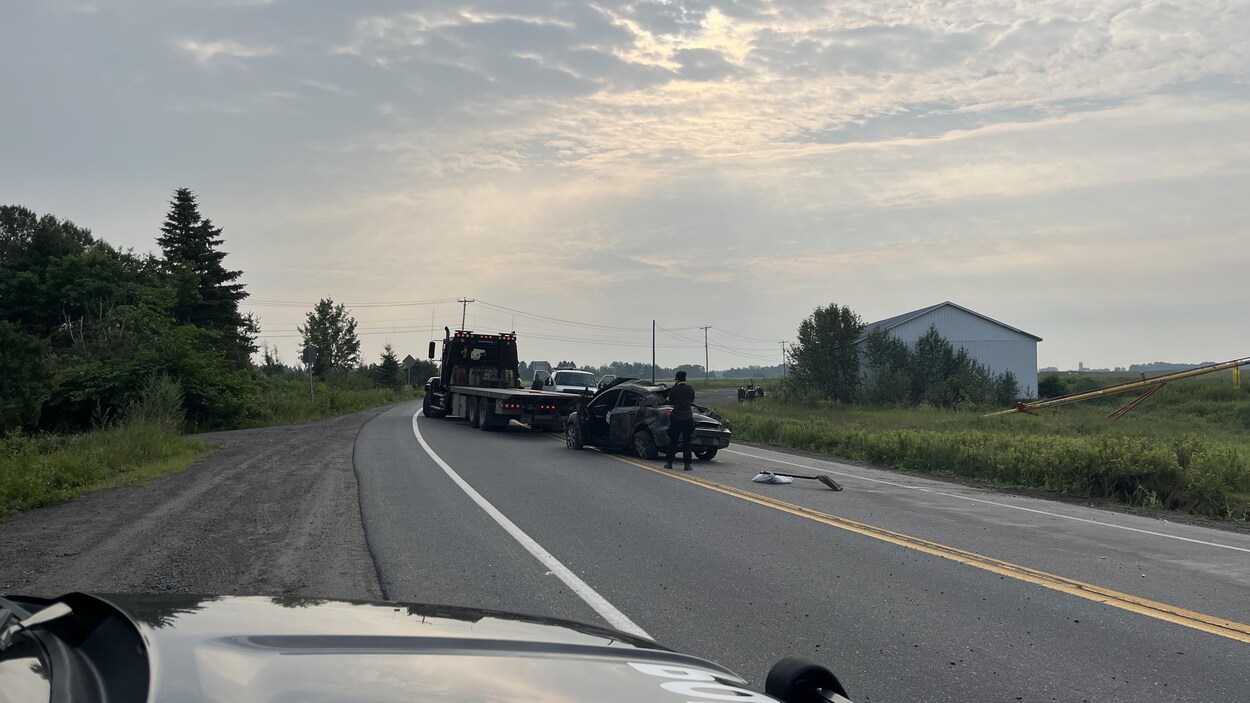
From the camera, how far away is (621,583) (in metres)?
7.38

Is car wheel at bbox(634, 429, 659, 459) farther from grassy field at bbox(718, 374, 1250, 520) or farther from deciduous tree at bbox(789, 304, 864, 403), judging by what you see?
deciduous tree at bbox(789, 304, 864, 403)

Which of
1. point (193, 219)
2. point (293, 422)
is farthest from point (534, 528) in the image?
point (193, 219)

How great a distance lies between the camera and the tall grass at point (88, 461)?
1232 cm

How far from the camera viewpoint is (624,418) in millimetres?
19562

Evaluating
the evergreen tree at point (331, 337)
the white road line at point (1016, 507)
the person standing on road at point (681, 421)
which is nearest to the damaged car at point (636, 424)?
the person standing on road at point (681, 421)

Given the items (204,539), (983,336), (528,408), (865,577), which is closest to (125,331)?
(528,408)

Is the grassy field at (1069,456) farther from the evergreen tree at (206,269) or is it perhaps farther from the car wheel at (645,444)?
the evergreen tree at (206,269)

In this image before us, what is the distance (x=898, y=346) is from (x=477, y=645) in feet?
169

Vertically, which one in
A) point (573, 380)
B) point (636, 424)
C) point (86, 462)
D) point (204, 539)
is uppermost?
point (573, 380)

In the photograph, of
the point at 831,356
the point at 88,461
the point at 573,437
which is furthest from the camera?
the point at 831,356

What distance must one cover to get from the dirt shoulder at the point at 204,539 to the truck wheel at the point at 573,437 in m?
6.13

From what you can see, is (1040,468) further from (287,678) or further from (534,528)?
(287,678)

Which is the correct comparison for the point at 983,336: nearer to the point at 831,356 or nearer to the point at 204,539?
the point at 831,356

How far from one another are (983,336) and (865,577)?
51.6m
